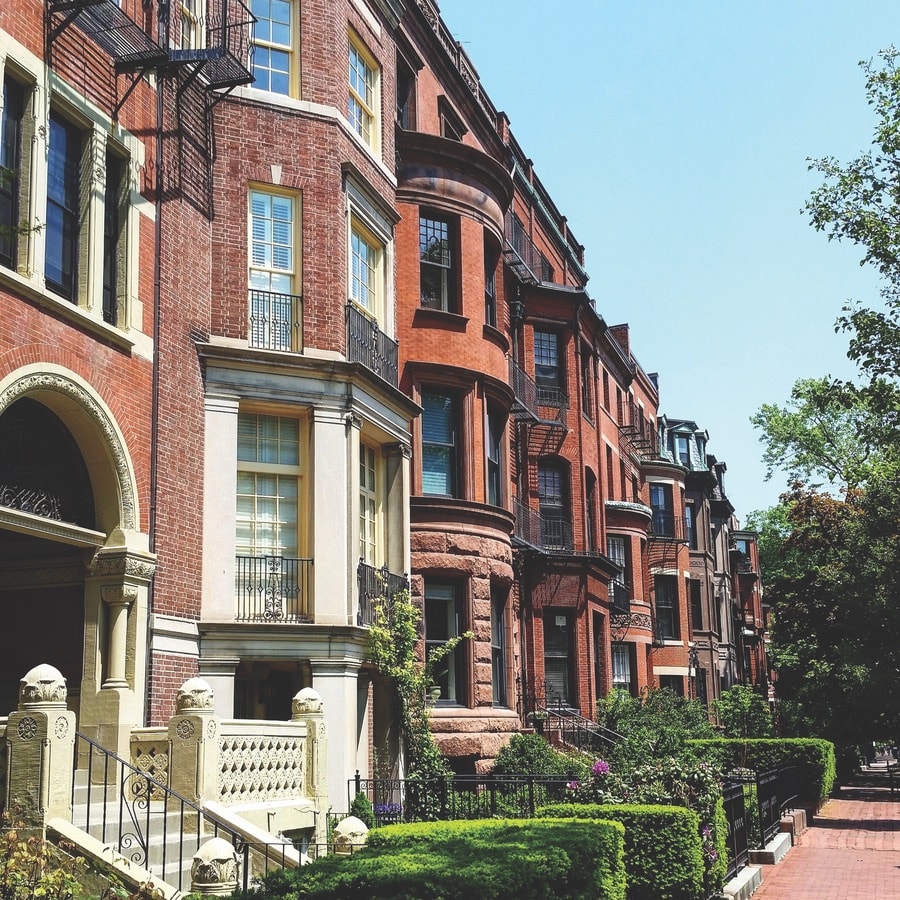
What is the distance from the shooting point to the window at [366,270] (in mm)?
20953

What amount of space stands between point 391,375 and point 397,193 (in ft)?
16.2

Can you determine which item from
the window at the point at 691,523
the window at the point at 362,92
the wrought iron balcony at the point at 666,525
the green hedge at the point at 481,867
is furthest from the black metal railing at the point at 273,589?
the window at the point at 691,523

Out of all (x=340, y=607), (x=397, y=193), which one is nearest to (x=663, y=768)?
(x=340, y=607)

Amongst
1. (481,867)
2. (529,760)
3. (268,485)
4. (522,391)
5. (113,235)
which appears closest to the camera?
(481,867)

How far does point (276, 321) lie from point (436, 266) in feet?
22.7

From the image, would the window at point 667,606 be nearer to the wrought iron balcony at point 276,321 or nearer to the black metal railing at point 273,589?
the black metal railing at point 273,589

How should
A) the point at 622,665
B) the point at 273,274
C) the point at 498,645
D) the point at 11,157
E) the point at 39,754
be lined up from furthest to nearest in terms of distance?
1. the point at 622,665
2. the point at 498,645
3. the point at 273,274
4. the point at 11,157
5. the point at 39,754

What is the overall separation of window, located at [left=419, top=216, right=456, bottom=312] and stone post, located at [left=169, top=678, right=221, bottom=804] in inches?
509

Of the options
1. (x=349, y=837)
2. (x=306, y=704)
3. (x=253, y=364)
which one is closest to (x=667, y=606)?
(x=253, y=364)

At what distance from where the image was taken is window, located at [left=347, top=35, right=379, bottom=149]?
70.5ft

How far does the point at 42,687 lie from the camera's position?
440 inches

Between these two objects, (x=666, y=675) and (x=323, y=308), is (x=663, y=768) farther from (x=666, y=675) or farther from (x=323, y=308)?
(x=666, y=675)

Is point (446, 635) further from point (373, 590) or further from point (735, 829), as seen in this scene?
point (735, 829)

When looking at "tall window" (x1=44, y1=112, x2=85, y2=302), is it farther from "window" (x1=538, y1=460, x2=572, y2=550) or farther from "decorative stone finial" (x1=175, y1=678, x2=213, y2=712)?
"window" (x1=538, y1=460, x2=572, y2=550)
